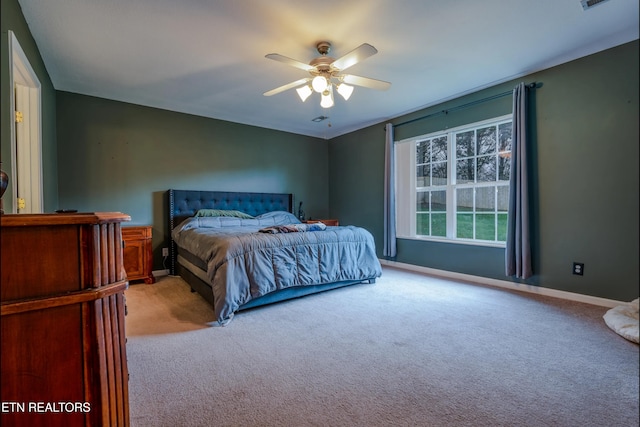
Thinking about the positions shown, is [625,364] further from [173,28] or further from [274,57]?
[173,28]

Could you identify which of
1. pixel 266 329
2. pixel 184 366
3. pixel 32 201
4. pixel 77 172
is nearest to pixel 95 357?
pixel 184 366

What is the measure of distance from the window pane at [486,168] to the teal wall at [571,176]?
51 cm

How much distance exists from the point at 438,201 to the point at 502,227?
91 centimetres

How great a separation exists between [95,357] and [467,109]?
14.1 feet

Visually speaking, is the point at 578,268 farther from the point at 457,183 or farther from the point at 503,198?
the point at 457,183

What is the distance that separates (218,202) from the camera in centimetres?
463

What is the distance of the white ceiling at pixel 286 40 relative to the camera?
85.8 inches

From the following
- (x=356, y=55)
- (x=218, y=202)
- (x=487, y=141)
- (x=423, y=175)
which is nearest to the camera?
(x=356, y=55)

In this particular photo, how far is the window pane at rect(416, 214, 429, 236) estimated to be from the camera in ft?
14.5

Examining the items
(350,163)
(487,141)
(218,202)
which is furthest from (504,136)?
(218,202)

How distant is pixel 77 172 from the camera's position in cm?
370

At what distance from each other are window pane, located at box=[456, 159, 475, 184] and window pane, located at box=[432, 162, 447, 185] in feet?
0.61

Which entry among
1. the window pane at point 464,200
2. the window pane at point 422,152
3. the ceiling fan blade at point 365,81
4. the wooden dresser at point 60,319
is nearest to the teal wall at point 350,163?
the window pane at point 422,152

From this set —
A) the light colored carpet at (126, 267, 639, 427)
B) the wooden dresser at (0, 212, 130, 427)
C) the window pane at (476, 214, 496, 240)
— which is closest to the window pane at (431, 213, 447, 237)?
the window pane at (476, 214, 496, 240)
